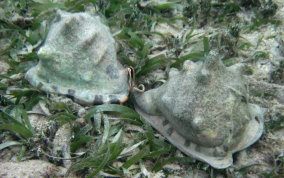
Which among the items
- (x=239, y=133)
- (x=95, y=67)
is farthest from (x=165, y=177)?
(x=95, y=67)

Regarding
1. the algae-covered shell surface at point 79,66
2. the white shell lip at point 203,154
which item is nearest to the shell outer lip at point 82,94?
the algae-covered shell surface at point 79,66

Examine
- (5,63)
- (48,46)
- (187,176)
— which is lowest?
(187,176)

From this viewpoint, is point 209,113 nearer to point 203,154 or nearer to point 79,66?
point 203,154

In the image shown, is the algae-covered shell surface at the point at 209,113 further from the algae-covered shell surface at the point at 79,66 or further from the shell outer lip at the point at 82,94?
the algae-covered shell surface at the point at 79,66

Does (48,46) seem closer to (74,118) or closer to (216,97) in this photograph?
(74,118)

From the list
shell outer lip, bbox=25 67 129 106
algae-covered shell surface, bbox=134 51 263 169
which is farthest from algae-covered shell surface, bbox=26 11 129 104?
algae-covered shell surface, bbox=134 51 263 169
